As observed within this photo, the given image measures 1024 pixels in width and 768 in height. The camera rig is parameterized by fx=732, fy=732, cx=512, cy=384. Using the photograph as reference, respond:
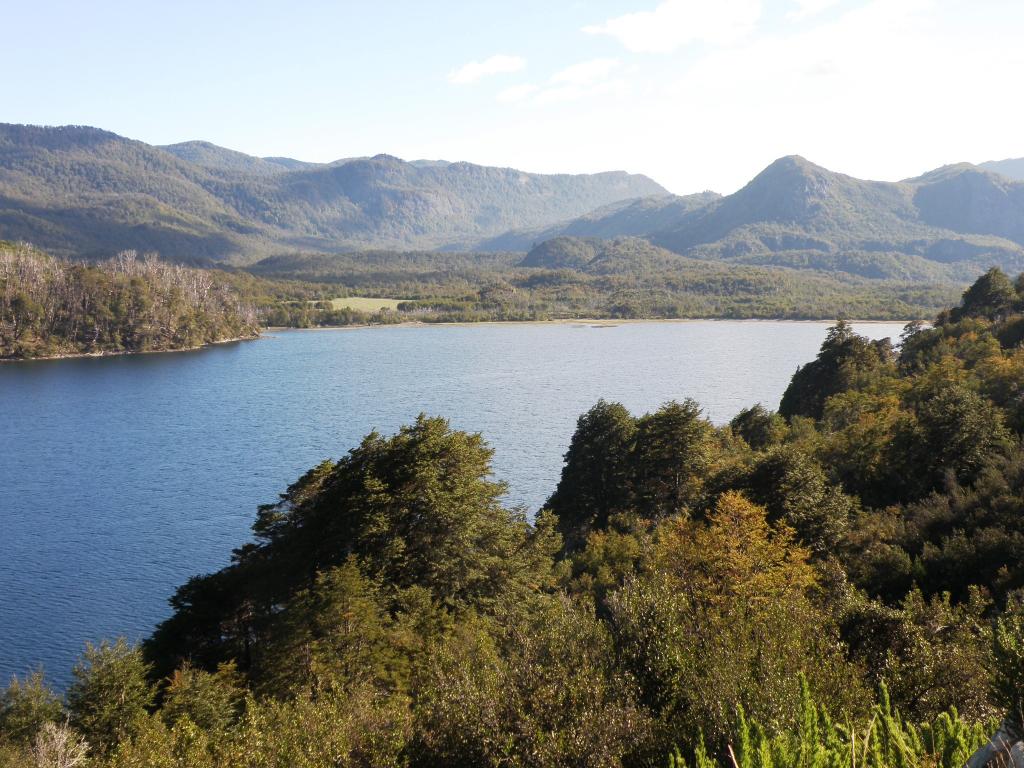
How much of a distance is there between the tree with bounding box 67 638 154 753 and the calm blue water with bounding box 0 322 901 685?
13.7 metres

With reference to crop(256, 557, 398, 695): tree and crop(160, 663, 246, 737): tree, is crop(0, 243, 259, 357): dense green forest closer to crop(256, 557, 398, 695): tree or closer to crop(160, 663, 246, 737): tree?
crop(160, 663, 246, 737): tree

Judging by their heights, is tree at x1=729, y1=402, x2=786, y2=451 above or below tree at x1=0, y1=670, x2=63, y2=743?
above

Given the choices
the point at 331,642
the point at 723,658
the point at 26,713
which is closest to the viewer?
the point at 723,658

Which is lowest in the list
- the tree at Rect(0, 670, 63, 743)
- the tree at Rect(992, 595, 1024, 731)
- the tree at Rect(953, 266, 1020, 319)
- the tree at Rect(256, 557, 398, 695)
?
the tree at Rect(0, 670, 63, 743)

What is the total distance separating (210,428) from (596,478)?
58635mm

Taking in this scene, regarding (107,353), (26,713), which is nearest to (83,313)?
(107,353)

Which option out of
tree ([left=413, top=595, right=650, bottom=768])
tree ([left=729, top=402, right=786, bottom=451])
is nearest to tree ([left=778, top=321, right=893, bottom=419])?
tree ([left=729, top=402, right=786, bottom=451])

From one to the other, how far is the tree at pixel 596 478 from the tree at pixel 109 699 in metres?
28.5

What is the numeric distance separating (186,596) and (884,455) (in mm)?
37045

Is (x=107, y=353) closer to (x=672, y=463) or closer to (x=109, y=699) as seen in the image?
(x=672, y=463)

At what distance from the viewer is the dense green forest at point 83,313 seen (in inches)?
6078

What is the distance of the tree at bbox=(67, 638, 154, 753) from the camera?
23.2 m

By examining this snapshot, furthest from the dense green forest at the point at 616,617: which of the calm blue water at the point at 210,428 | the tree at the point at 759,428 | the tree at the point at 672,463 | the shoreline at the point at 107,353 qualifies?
the shoreline at the point at 107,353

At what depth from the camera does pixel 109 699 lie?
2381 centimetres
